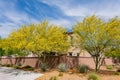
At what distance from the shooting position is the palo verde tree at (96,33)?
23500 millimetres

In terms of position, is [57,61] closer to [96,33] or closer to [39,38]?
[39,38]

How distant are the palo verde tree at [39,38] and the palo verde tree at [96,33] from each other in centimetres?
284

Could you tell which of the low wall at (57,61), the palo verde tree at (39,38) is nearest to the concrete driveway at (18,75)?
the palo verde tree at (39,38)

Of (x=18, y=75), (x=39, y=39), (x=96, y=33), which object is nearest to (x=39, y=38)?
(x=39, y=39)

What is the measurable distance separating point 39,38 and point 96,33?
23.9 ft

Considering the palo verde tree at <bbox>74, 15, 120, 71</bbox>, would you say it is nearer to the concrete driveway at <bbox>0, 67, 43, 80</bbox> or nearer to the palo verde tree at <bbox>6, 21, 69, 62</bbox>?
the palo verde tree at <bbox>6, 21, 69, 62</bbox>

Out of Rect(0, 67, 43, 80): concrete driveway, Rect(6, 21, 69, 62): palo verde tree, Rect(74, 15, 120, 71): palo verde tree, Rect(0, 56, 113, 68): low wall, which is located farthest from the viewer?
Rect(0, 56, 113, 68): low wall

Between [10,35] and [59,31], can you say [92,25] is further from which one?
[10,35]

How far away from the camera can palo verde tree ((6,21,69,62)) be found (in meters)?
25.4

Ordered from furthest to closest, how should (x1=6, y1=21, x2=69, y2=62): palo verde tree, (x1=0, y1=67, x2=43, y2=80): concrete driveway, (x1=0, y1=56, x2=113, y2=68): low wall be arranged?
(x1=0, y1=56, x2=113, y2=68): low wall → (x1=6, y1=21, x2=69, y2=62): palo verde tree → (x1=0, y1=67, x2=43, y2=80): concrete driveway

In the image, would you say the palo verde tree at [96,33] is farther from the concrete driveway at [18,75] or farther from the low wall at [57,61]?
the concrete driveway at [18,75]

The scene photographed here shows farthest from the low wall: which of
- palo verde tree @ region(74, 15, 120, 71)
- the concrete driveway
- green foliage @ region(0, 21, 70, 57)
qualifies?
the concrete driveway

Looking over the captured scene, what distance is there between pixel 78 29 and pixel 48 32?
429 centimetres

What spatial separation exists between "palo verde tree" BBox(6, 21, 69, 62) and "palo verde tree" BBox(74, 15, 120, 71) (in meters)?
2.84
